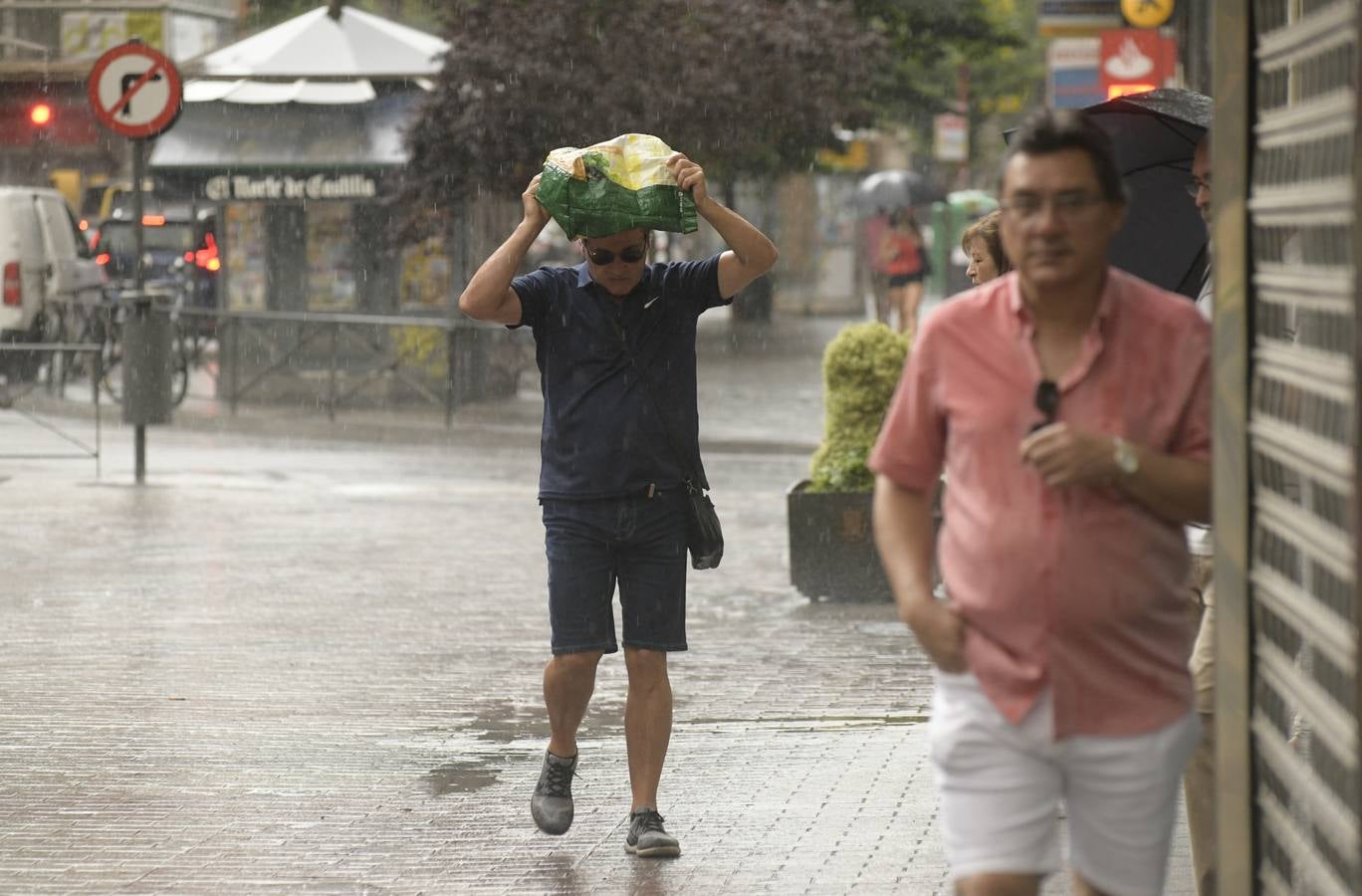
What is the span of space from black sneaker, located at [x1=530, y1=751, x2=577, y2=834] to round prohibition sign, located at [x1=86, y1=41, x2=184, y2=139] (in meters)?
10.2

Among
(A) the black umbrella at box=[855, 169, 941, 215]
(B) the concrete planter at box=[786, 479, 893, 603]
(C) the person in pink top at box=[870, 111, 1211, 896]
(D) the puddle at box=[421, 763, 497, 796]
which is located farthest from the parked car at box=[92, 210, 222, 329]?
(C) the person in pink top at box=[870, 111, 1211, 896]

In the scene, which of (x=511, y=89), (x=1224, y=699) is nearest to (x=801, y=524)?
(x=1224, y=699)

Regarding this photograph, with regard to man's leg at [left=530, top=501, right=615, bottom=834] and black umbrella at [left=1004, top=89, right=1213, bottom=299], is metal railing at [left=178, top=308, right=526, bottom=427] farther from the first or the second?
black umbrella at [left=1004, top=89, right=1213, bottom=299]

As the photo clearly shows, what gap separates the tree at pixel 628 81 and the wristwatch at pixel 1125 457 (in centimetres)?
1969

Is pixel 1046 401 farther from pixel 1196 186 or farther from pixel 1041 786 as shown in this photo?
pixel 1196 186

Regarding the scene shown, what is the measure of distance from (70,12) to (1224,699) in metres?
45.2

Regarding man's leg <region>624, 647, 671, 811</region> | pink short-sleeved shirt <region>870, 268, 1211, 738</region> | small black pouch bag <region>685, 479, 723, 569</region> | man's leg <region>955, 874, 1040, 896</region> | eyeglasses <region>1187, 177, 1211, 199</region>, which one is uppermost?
eyeglasses <region>1187, 177, 1211, 199</region>

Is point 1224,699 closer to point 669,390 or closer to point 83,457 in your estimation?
point 669,390

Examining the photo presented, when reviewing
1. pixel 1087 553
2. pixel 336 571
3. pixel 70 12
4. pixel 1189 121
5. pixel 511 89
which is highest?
pixel 70 12

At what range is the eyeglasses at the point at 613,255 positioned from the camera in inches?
228

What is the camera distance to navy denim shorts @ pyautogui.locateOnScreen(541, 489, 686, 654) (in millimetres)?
5910

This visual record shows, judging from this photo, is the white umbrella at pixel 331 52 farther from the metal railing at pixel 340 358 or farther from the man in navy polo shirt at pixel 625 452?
the man in navy polo shirt at pixel 625 452

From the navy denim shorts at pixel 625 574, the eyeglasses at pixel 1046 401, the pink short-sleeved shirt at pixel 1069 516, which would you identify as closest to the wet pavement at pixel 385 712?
the navy denim shorts at pixel 625 574

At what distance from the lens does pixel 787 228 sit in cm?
5128
